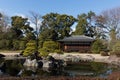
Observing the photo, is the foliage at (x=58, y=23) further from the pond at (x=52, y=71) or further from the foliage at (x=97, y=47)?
the pond at (x=52, y=71)

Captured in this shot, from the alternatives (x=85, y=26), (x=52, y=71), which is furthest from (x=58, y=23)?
(x=52, y=71)

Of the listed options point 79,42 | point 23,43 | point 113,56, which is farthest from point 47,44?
point 79,42

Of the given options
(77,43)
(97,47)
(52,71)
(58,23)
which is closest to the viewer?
(52,71)

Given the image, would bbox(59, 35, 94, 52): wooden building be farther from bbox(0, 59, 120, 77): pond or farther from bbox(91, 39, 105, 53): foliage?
bbox(0, 59, 120, 77): pond

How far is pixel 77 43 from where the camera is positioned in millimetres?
44656

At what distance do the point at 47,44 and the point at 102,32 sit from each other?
25.5m

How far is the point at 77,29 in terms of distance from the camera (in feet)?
163

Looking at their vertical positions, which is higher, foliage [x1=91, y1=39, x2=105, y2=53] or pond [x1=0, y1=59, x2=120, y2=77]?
foliage [x1=91, y1=39, x2=105, y2=53]

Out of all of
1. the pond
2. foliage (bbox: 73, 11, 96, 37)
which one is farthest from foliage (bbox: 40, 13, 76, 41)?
the pond

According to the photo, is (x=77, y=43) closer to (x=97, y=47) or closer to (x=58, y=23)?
(x=97, y=47)

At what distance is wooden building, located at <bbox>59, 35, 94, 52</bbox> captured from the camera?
144 feet

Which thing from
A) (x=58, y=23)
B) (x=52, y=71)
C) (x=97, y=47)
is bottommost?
(x=52, y=71)

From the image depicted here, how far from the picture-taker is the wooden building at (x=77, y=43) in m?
43.9

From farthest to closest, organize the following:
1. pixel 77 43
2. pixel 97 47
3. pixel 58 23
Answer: pixel 58 23
pixel 77 43
pixel 97 47
